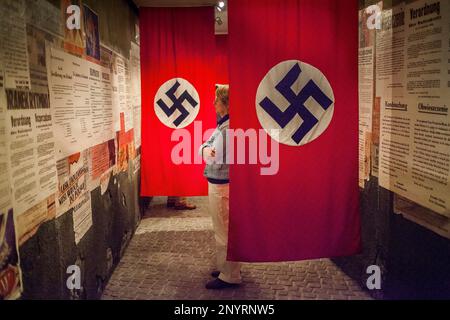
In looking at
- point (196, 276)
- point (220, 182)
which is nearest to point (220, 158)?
point (220, 182)

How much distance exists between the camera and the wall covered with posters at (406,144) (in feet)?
7.85

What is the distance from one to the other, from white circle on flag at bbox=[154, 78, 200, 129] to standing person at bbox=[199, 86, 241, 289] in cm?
157

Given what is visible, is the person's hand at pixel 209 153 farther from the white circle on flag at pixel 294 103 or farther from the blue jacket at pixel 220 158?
the white circle on flag at pixel 294 103

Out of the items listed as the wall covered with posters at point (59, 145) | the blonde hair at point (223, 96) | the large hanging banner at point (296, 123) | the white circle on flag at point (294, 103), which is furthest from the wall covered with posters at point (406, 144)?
the wall covered with posters at point (59, 145)

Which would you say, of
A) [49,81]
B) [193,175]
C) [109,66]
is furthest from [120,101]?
[49,81]

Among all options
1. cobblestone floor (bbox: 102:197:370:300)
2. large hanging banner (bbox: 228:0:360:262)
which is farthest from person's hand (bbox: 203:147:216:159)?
cobblestone floor (bbox: 102:197:370:300)

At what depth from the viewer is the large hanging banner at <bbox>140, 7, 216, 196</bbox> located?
4980mm

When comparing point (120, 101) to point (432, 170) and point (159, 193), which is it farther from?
point (432, 170)

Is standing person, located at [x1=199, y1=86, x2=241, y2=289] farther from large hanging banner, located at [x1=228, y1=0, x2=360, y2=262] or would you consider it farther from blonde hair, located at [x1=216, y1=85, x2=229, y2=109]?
large hanging banner, located at [x1=228, y1=0, x2=360, y2=262]

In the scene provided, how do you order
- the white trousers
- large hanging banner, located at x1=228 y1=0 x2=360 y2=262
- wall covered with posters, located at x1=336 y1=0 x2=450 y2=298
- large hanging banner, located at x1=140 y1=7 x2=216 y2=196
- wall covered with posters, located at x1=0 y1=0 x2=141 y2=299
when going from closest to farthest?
1. wall covered with posters, located at x1=0 y1=0 x2=141 y2=299
2. wall covered with posters, located at x1=336 y1=0 x2=450 y2=298
3. large hanging banner, located at x1=228 y1=0 x2=360 y2=262
4. the white trousers
5. large hanging banner, located at x1=140 y1=7 x2=216 y2=196

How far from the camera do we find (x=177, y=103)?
508cm

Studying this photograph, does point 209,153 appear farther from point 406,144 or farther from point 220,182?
point 406,144

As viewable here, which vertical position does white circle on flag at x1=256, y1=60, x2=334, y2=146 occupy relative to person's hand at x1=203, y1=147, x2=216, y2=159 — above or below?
above

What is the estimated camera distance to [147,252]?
15.4 feet
